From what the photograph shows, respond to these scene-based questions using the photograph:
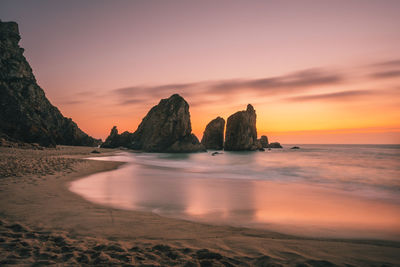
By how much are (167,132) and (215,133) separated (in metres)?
35.7

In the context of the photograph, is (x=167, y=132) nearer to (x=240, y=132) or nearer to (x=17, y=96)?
(x=240, y=132)

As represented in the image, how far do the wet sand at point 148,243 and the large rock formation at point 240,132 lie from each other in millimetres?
83465

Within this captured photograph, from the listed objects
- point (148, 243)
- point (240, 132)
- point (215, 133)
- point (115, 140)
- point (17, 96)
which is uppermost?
point (17, 96)

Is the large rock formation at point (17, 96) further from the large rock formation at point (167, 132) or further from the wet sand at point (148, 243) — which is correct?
the wet sand at point (148, 243)

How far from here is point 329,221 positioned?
250 inches

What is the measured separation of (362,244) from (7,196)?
32.9 feet

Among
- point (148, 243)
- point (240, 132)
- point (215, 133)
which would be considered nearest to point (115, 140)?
point (215, 133)

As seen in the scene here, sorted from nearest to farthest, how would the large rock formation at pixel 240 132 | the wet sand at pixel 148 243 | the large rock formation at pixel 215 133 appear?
1. the wet sand at pixel 148 243
2. the large rock formation at pixel 240 132
3. the large rock formation at pixel 215 133

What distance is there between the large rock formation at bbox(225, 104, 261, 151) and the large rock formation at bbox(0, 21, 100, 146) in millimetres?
64214

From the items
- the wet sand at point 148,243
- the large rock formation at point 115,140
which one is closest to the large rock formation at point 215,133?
the large rock formation at point 115,140

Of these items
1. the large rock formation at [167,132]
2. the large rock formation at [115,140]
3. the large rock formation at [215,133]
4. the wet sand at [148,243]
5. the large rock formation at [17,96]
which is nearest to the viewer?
the wet sand at [148,243]

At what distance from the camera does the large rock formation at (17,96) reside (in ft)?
110

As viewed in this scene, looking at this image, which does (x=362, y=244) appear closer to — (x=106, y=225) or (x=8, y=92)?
(x=106, y=225)

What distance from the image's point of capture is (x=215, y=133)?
10281cm
